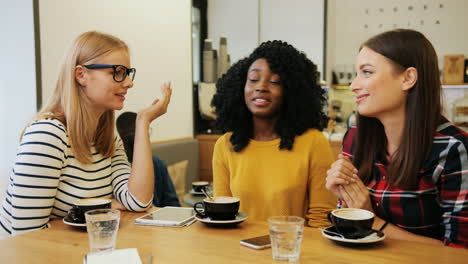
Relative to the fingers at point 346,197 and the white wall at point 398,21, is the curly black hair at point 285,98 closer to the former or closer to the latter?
the fingers at point 346,197

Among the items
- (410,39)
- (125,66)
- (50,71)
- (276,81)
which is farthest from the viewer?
(50,71)

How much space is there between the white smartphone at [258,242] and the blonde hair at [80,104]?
74cm

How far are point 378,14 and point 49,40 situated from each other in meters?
3.98

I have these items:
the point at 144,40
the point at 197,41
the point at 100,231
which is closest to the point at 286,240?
the point at 100,231

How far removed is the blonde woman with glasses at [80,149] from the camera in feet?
4.54

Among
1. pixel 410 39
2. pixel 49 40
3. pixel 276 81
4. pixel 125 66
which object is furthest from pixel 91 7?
pixel 410 39

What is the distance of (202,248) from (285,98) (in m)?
1.01

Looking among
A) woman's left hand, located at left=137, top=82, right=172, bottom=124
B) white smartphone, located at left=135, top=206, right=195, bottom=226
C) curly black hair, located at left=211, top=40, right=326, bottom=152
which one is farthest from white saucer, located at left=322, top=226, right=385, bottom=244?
woman's left hand, located at left=137, top=82, right=172, bottom=124

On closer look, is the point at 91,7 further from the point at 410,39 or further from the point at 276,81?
the point at 410,39

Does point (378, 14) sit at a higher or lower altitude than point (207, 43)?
higher

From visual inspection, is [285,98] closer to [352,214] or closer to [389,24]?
[352,214]

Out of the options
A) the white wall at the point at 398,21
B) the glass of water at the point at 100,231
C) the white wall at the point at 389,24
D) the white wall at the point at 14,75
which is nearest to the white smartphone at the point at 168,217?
the glass of water at the point at 100,231

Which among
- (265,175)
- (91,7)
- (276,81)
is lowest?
(265,175)

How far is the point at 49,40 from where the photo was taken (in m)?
2.46
